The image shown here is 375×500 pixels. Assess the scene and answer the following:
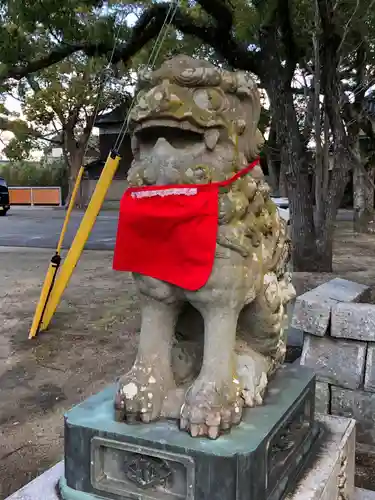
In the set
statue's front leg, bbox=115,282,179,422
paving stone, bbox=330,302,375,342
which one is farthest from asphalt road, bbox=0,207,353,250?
statue's front leg, bbox=115,282,179,422

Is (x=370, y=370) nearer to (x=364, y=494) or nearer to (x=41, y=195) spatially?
(x=364, y=494)

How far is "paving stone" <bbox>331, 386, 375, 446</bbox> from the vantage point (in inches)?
107

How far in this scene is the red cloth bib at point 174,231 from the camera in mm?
1482

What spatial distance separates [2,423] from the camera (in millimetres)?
2855

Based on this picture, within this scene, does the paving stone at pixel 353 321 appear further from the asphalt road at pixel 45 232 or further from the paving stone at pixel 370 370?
the asphalt road at pixel 45 232

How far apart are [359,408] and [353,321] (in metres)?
0.46

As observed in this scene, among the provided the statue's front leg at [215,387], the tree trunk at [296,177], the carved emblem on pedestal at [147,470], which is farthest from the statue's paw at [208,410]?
the tree trunk at [296,177]

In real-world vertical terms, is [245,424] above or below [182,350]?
below

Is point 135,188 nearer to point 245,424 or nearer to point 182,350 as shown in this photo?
point 182,350

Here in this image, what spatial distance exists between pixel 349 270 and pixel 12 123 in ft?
50.1

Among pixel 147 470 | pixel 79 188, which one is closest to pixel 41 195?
pixel 79 188

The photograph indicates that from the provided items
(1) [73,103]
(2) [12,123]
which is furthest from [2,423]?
(2) [12,123]

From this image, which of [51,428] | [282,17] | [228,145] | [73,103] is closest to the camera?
[228,145]

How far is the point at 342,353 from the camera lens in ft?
9.07
